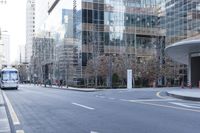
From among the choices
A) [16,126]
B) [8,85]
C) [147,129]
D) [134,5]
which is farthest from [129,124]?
[134,5]

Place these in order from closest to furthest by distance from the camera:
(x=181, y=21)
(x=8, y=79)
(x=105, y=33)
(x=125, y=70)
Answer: (x=8, y=79)
(x=125, y=70)
(x=105, y=33)
(x=181, y=21)

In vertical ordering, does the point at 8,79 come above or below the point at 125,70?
below

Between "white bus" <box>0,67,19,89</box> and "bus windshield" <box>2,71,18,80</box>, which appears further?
"bus windshield" <box>2,71,18,80</box>

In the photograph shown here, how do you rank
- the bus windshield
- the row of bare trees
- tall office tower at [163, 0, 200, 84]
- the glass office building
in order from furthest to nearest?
the glass office building
tall office tower at [163, 0, 200, 84]
the row of bare trees
the bus windshield

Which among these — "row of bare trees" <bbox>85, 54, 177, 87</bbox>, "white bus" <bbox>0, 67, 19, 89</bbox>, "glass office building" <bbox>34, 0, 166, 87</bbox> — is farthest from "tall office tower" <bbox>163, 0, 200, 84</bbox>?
"white bus" <bbox>0, 67, 19, 89</bbox>

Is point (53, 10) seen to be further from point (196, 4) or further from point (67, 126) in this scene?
point (67, 126)

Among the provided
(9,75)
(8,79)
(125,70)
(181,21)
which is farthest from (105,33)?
(8,79)

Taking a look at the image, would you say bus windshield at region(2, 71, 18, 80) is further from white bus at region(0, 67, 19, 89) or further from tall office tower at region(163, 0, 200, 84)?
tall office tower at region(163, 0, 200, 84)

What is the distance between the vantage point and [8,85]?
5328 centimetres

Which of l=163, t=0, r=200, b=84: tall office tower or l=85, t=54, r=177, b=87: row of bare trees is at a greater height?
l=163, t=0, r=200, b=84: tall office tower

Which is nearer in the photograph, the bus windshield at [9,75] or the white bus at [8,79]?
the white bus at [8,79]

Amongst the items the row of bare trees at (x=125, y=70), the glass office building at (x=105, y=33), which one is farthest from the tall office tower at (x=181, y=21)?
the row of bare trees at (x=125, y=70)

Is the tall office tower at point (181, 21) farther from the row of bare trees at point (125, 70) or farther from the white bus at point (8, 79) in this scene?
the white bus at point (8, 79)

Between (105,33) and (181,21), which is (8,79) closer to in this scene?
(105,33)
